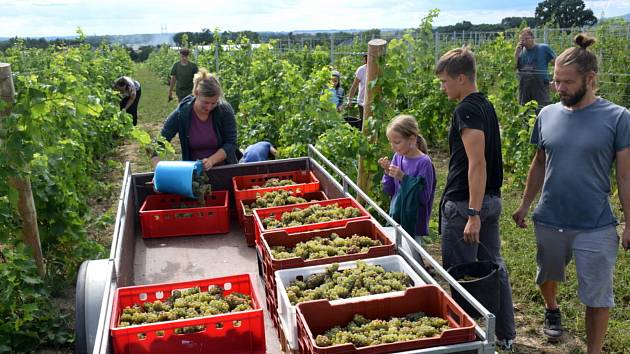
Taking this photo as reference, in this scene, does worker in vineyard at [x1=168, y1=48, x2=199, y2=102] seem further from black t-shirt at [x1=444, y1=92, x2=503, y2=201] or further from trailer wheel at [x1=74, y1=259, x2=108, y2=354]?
trailer wheel at [x1=74, y1=259, x2=108, y2=354]

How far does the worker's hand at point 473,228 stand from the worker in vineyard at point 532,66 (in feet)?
25.0

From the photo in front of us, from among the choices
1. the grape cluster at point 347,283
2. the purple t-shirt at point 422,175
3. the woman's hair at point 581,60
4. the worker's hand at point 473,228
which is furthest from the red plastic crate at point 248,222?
the woman's hair at point 581,60

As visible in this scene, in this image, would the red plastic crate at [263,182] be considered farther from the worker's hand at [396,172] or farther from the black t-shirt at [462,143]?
the black t-shirt at [462,143]

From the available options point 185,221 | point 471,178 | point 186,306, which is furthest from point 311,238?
point 185,221

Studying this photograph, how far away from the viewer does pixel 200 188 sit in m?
4.29

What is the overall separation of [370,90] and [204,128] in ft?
5.19

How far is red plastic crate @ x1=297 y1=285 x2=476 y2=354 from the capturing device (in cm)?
208

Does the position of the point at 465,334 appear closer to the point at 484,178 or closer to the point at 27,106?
the point at 484,178

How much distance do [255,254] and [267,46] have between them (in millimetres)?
6999

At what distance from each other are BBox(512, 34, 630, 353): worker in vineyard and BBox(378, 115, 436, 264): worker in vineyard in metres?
0.74

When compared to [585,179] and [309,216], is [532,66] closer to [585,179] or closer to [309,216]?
[585,179]

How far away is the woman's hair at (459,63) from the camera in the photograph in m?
3.29

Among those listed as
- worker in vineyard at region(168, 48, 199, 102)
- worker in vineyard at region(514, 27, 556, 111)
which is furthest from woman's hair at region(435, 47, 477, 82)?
worker in vineyard at region(168, 48, 199, 102)

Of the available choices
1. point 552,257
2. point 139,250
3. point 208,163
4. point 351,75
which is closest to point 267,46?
point 351,75
